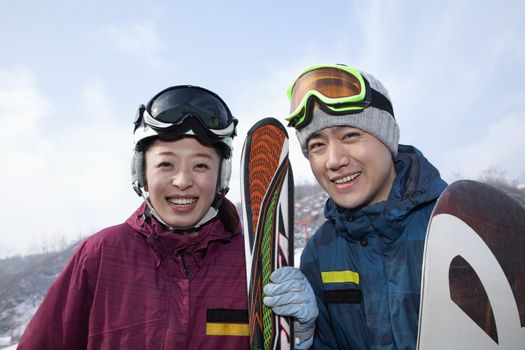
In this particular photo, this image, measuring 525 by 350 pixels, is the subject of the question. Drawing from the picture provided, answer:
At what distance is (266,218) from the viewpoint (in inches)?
103

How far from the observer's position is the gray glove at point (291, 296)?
2291 millimetres

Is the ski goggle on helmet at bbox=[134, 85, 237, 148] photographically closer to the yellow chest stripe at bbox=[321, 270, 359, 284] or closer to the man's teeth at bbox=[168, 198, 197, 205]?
the man's teeth at bbox=[168, 198, 197, 205]

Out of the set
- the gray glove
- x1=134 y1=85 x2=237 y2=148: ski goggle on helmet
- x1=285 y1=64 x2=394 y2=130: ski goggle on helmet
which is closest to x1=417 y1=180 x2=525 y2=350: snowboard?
the gray glove

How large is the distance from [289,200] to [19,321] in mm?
36513

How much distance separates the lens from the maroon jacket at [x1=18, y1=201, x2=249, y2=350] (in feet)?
6.91

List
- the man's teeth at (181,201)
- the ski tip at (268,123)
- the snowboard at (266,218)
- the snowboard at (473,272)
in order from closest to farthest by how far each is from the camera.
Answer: the snowboard at (473,272)
the snowboard at (266,218)
the man's teeth at (181,201)
the ski tip at (268,123)

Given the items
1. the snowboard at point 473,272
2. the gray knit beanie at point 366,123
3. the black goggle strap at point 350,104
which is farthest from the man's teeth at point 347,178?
the snowboard at point 473,272

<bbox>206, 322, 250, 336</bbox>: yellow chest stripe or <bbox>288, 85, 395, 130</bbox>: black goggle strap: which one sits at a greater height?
<bbox>288, 85, 395, 130</bbox>: black goggle strap

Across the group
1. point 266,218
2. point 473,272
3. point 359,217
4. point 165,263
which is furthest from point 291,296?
point 473,272

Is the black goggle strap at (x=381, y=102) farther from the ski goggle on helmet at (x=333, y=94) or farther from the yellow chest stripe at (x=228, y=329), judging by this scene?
the yellow chest stripe at (x=228, y=329)

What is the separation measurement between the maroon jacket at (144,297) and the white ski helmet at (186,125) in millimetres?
240

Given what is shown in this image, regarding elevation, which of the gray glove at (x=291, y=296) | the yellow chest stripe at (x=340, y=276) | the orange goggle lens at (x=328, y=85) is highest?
the orange goggle lens at (x=328, y=85)

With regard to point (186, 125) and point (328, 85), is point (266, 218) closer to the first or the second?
point (186, 125)

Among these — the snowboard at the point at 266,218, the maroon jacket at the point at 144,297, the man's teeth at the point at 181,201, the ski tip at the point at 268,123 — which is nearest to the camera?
the maroon jacket at the point at 144,297
